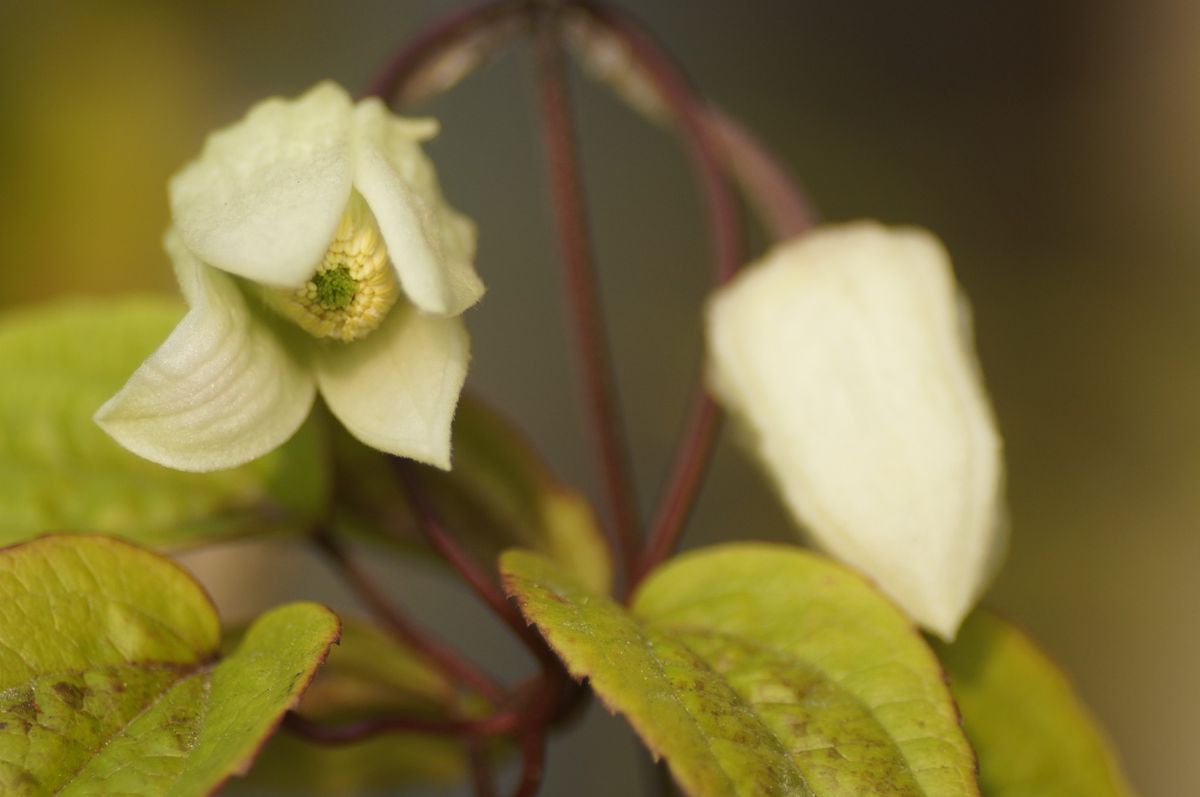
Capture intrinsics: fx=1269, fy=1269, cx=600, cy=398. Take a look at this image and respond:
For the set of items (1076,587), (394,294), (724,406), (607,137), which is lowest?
(1076,587)

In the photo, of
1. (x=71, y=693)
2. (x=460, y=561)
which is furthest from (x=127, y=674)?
(x=460, y=561)

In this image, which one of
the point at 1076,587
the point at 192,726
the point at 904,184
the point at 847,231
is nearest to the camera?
the point at 192,726

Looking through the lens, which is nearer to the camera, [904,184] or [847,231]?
[847,231]

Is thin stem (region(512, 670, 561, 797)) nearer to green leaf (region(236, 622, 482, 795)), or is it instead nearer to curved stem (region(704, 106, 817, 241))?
green leaf (region(236, 622, 482, 795))

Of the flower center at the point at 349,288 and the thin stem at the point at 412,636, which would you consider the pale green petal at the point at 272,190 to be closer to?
the flower center at the point at 349,288

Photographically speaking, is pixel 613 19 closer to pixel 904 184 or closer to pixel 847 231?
pixel 847 231

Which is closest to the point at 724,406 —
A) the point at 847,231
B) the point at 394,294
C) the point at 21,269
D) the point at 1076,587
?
the point at 847,231

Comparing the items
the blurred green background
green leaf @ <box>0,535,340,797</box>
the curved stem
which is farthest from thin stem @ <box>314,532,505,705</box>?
the blurred green background

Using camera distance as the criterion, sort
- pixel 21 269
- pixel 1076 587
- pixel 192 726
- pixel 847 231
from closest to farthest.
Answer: pixel 192 726 < pixel 847 231 < pixel 21 269 < pixel 1076 587
